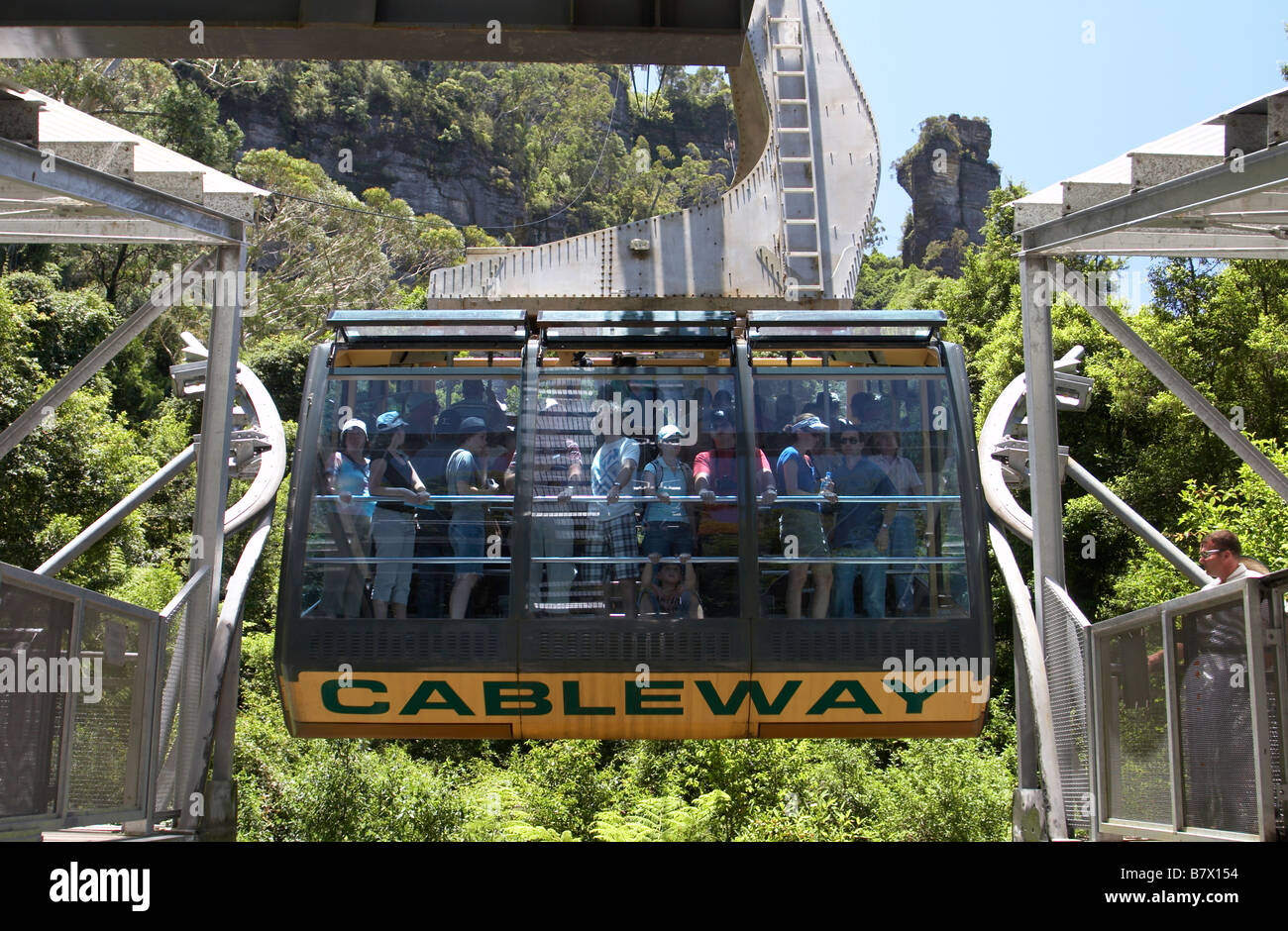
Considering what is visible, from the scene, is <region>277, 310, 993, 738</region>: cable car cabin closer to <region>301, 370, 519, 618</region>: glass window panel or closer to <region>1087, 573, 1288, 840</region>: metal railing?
<region>301, 370, 519, 618</region>: glass window panel

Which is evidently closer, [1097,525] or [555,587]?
[555,587]

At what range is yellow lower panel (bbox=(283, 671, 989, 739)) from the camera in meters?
9.51

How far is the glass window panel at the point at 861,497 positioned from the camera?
9.65 meters

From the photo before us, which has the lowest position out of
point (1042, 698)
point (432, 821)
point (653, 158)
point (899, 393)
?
point (432, 821)

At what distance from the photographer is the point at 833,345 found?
1019 centimetres

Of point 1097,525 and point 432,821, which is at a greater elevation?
point 1097,525

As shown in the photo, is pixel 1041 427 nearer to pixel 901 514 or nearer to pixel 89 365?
pixel 901 514

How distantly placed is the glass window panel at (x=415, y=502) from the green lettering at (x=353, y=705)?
0.48 meters

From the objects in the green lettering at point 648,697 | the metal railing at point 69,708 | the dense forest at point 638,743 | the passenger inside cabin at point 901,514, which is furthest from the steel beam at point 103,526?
the dense forest at point 638,743
